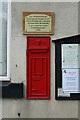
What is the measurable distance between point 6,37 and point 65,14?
4.09 feet

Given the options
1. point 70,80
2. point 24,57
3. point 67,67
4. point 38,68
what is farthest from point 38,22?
point 70,80

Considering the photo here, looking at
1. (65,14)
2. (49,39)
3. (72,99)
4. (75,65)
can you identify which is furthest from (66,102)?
(65,14)

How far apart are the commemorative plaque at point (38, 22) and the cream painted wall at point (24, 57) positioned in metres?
0.08

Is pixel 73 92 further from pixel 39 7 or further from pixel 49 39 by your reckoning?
pixel 39 7

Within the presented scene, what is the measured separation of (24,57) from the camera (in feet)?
23.0

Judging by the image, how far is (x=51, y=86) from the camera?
23.1ft

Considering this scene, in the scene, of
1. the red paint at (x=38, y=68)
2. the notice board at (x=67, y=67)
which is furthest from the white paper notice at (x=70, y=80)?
the red paint at (x=38, y=68)

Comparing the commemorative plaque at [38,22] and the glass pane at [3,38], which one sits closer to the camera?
the commemorative plaque at [38,22]

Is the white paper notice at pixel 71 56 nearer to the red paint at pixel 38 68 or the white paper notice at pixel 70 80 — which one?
the white paper notice at pixel 70 80

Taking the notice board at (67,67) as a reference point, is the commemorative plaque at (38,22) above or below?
above

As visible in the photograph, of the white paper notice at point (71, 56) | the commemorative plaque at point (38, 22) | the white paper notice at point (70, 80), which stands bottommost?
the white paper notice at point (70, 80)

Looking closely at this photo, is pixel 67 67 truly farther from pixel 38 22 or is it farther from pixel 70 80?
pixel 38 22

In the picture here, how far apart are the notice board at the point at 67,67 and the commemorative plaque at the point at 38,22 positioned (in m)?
0.32

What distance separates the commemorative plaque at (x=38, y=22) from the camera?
6.97m
